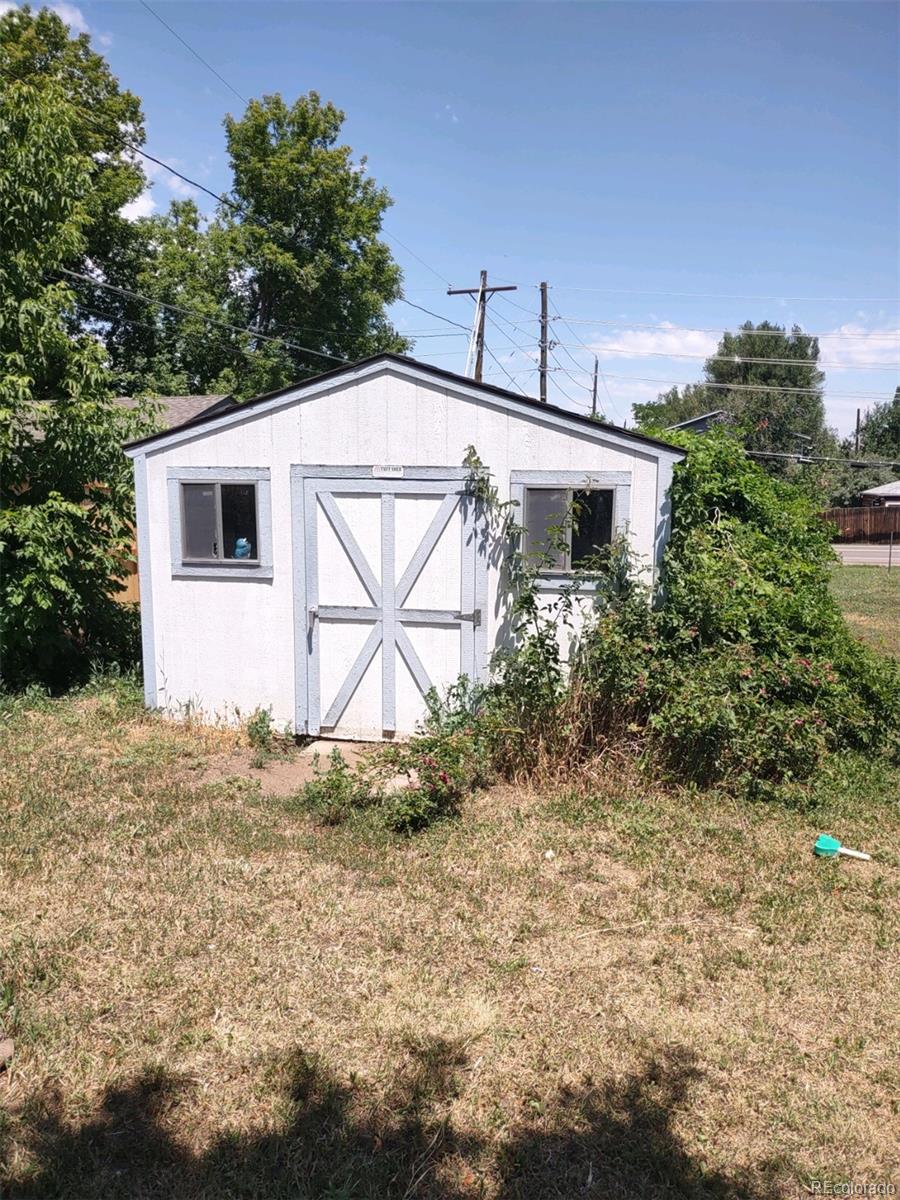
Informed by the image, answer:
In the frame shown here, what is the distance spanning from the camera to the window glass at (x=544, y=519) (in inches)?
268

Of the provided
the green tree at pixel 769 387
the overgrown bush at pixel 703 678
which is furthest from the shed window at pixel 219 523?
the green tree at pixel 769 387

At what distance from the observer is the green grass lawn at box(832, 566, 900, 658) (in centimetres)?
1285

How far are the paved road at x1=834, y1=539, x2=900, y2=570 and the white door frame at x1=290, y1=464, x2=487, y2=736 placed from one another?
72.1 feet

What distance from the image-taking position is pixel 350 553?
726 cm

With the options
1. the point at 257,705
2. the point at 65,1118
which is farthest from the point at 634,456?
the point at 65,1118

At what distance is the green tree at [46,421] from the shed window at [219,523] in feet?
4.86

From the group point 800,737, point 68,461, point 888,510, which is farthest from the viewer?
point 888,510

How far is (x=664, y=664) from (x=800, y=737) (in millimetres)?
1126

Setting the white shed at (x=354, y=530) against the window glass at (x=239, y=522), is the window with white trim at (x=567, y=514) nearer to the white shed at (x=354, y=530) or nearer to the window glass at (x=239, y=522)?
the white shed at (x=354, y=530)

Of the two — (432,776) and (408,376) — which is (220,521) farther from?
(432,776)

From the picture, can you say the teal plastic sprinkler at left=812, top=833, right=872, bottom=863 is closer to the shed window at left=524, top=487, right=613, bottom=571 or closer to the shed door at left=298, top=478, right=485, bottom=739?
the shed window at left=524, top=487, right=613, bottom=571

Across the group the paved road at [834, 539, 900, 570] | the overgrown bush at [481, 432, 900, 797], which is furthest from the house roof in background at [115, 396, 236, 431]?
the paved road at [834, 539, 900, 570]

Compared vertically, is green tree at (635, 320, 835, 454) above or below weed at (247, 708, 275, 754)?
above

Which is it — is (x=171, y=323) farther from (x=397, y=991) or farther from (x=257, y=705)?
(x=397, y=991)
